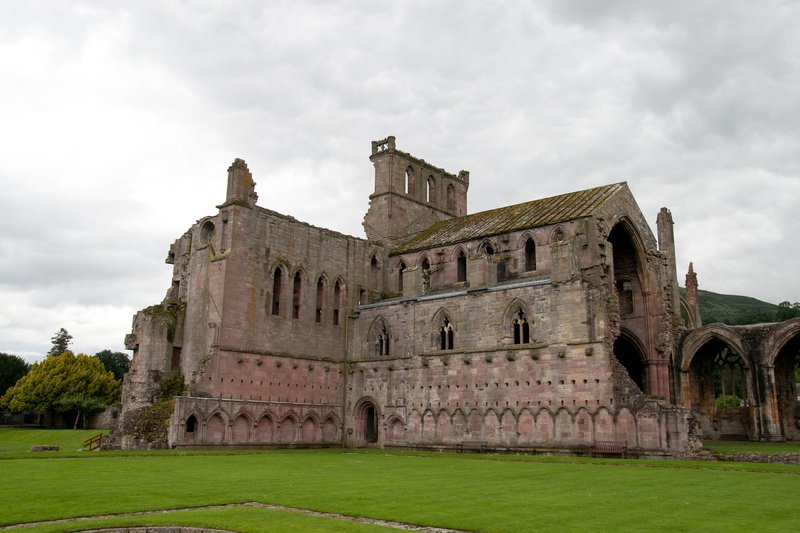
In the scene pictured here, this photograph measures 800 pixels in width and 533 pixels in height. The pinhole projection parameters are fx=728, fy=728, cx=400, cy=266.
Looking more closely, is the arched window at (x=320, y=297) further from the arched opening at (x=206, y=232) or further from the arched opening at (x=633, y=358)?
the arched opening at (x=633, y=358)

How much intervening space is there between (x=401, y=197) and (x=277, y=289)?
13.3m

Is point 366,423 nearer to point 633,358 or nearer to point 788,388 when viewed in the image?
point 633,358

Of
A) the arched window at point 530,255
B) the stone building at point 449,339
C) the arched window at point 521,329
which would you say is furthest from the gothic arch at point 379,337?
the arched window at point 530,255

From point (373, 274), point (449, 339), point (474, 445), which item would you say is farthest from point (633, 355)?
point (373, 274)

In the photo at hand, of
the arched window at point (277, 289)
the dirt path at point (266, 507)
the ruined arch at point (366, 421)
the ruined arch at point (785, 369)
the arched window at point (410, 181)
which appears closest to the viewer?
the dirt path at point (266, 507)

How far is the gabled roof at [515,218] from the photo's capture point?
4050 cm

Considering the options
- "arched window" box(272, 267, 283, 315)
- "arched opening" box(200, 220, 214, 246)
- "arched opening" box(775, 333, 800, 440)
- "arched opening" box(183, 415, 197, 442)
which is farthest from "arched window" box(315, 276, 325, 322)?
"arched opening" box(775, 333, 800, 440)

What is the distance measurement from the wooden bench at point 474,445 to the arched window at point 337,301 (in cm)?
1163

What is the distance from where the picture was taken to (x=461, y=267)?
146ft

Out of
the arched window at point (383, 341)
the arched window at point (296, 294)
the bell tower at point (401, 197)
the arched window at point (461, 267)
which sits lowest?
the arched window at point (383, 341)

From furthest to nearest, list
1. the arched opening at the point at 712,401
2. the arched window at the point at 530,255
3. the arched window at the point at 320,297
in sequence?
the arched opening at the point at 712,401 → the arched window at the point at 320,297 → the arched window at the point at 530,255

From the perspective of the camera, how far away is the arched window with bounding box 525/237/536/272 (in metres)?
41.1

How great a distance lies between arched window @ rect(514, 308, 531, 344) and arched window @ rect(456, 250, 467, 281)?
700 centimetres

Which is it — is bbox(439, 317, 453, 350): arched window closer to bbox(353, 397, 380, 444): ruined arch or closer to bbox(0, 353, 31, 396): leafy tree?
bbox(353, 397, 380, 444): ruined arch
